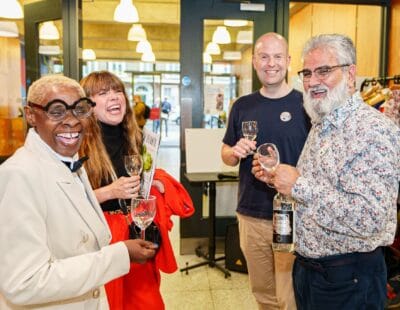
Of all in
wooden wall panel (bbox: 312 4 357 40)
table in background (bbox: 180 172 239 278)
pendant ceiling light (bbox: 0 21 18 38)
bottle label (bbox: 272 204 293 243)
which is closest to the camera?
bottle label (bbox: 272 204 293 243)

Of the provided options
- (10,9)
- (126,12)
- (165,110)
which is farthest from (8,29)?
(165,110)

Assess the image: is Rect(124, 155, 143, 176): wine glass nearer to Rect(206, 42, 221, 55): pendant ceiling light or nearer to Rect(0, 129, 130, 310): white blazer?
Rect(0, 129, 130, 310): white blazer

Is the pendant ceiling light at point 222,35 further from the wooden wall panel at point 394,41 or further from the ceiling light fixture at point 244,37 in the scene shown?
the wooden wall panel at point 394,41

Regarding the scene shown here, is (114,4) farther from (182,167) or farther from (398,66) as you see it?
(398,66)

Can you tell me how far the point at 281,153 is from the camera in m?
2.30

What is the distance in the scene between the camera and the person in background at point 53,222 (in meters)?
1.07

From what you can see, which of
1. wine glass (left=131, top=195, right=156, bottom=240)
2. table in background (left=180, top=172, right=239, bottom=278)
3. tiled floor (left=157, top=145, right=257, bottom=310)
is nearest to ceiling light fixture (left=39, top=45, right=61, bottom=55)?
table in background (left=180, top=172, right=239, bottom=278)

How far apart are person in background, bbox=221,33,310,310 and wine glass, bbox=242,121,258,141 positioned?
4 cm

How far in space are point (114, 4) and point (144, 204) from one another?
6.59m

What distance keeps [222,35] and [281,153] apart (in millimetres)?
2307

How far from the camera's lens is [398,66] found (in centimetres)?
405

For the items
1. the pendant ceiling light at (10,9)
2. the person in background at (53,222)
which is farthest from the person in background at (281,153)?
the pendant ceiling light at (10,9)

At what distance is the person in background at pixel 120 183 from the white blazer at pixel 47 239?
0.51 m

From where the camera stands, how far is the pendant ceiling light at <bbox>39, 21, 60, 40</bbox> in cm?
407
